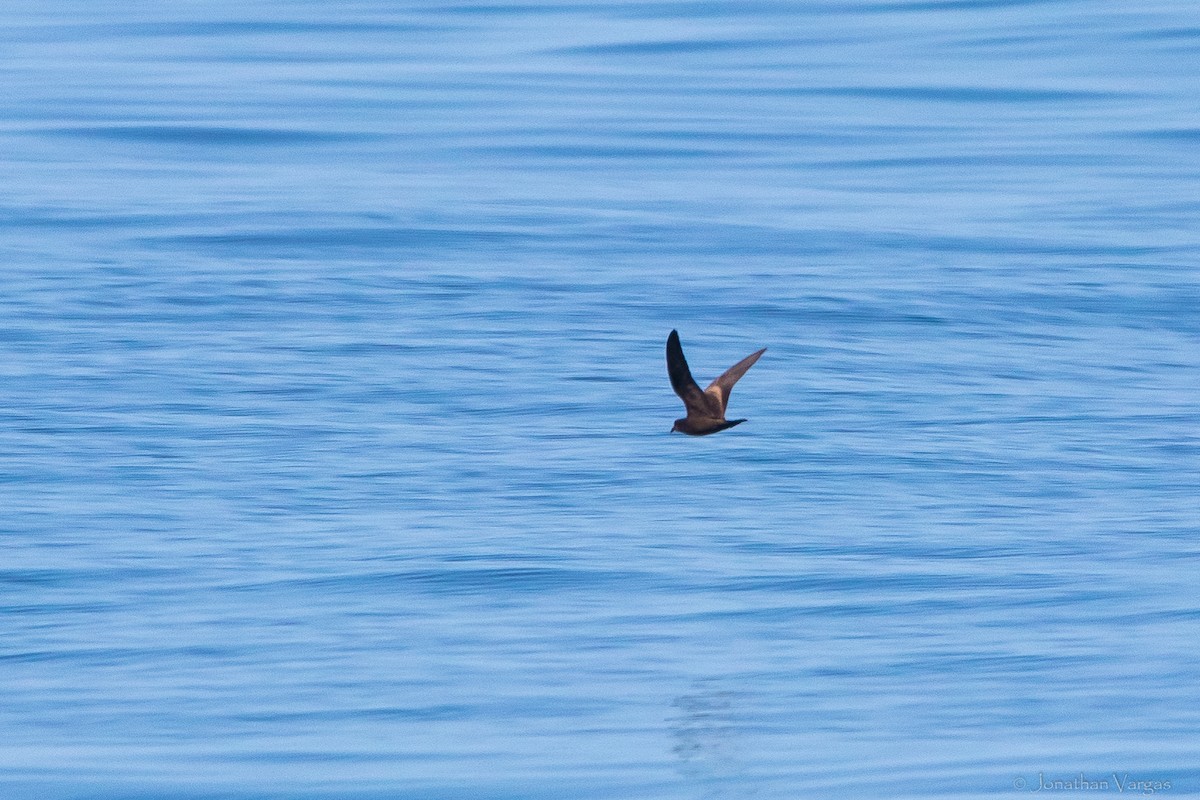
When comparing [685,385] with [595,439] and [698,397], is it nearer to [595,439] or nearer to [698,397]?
[698,397]

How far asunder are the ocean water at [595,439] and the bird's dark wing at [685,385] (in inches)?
61.8

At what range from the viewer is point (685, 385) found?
948cm

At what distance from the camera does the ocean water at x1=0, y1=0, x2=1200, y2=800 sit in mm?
10359

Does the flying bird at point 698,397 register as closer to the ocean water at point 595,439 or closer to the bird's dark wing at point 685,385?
the bird's dark wing at point 685,385

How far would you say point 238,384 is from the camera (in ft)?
56.9

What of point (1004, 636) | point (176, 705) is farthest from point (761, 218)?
point (176, 705)

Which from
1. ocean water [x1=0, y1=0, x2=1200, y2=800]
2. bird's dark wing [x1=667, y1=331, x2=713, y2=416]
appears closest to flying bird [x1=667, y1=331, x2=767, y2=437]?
bird's dark wing [x1=667, y1=331, x2=713, y2=416]

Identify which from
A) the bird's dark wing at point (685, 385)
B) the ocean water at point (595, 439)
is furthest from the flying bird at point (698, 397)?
the ocean water at point (595, 439)

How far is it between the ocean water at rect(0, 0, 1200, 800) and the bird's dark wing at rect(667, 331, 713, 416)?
157cm

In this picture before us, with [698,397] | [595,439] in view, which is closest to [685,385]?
[698,397]

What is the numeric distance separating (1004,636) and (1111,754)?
193 centimetres

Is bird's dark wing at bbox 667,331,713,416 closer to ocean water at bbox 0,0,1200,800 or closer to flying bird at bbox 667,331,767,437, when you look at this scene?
flying bird at bbox 667,331,767,437

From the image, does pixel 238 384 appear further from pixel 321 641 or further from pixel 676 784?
pixel 676 784

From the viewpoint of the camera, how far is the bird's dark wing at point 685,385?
9.40 metres
